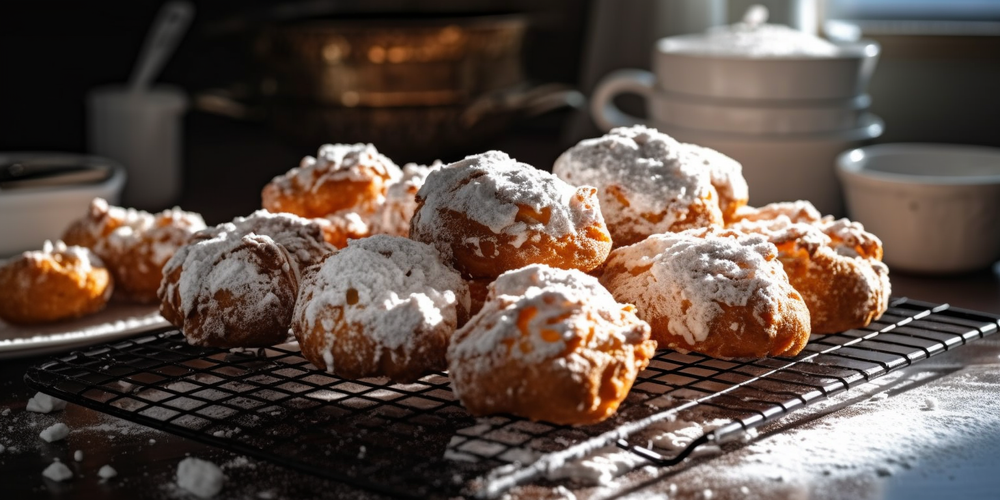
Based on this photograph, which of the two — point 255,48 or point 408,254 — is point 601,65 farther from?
point 408,254

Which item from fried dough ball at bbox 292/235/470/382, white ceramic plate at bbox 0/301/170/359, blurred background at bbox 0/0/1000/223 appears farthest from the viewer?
blurred background at bbox 0/0/1000/223

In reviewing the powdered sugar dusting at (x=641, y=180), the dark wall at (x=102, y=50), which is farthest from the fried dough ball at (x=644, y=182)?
the dark wall at (x=102, y=50)

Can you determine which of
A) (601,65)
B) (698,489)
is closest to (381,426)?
(698,489)

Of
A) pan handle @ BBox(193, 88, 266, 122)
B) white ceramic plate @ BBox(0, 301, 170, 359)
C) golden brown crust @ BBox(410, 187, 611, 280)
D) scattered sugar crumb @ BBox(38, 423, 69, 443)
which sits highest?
golden brown crust @ BBox(410, 187, 611, 280)

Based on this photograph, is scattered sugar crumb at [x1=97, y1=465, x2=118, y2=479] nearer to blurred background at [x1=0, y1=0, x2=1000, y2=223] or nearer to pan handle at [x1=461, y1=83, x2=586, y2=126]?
blurred background at [x1=0, y1=0, x2=1000, y2=223]

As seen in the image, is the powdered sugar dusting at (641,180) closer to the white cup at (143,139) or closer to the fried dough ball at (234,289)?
the fried dough ball at (234,289)

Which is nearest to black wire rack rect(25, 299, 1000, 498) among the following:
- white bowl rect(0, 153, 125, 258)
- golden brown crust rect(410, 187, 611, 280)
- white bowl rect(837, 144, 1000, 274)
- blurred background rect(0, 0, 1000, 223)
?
golden brown crust rect(410, 187, 611, 280)
